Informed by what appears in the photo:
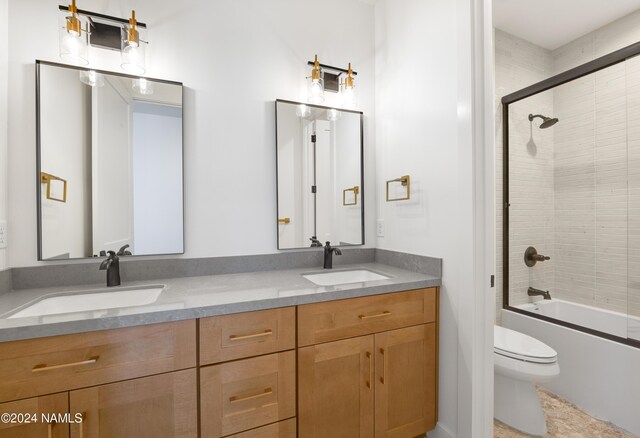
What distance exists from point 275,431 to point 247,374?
28 centimetres

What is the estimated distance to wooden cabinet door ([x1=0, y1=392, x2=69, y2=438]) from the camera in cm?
85

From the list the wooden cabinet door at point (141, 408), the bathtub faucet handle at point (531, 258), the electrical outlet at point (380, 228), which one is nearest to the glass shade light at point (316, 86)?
the electrical outlet at point (380, 228)

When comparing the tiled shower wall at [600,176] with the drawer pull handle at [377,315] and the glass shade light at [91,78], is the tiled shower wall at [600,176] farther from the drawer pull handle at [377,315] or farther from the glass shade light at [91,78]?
the glass shade light at [91,78]

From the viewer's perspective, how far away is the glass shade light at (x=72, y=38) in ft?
4.29

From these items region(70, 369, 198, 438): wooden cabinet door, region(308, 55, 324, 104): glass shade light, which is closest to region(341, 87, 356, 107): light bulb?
region(308, 55, 324, 104): glass shade light

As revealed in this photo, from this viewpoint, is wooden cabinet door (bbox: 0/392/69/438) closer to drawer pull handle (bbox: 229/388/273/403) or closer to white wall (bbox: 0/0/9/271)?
drawer pull handle (bbox: 229/388/273/403)

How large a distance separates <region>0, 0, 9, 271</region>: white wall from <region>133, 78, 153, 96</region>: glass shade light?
0.49m

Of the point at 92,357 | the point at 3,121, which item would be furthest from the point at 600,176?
the point at 3,121

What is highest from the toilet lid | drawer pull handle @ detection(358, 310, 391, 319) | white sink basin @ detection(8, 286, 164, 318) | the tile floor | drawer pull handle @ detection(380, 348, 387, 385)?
white sink basin @ detection(8, 286, 164, 318)

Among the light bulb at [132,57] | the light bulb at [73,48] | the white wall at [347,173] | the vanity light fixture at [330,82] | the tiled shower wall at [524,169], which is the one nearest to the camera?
the light bulb at [73,48]

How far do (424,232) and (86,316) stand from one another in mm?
1538

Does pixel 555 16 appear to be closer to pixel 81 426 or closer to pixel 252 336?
pixel 252 336

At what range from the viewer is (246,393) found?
112 cm

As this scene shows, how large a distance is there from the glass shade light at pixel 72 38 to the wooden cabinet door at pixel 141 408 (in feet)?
4.72
